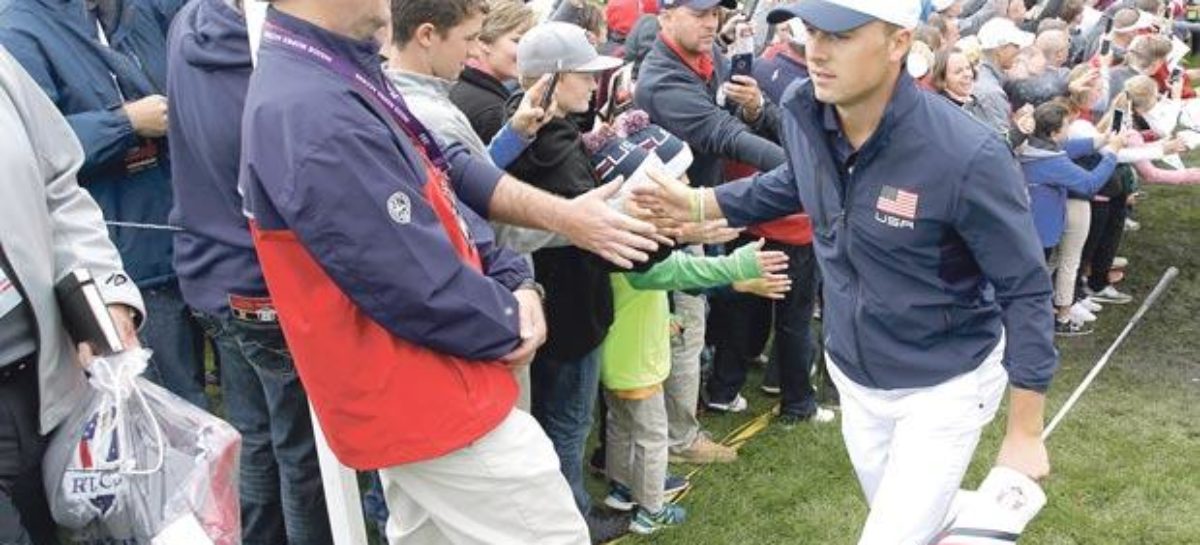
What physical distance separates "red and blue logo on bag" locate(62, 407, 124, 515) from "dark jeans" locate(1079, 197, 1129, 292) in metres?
6.40

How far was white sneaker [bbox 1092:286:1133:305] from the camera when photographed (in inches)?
284

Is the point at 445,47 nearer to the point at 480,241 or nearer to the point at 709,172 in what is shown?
the point at 480,241

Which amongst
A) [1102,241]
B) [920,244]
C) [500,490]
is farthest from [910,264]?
[1102,241]

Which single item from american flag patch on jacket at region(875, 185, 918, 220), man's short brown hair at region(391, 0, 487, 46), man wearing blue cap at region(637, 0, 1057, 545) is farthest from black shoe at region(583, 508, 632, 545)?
man's short brown hair at region(391, 0, 487, 46)

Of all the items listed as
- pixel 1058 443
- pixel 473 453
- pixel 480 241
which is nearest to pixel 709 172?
pixel 1058 443

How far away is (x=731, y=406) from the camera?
17.9 feet

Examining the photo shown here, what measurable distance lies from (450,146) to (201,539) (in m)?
1.17

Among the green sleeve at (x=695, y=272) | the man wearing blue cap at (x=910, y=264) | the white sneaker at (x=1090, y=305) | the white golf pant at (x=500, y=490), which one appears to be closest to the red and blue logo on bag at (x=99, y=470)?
the white golf pant at (x=500, y=490)

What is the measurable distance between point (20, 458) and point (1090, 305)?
251 inches

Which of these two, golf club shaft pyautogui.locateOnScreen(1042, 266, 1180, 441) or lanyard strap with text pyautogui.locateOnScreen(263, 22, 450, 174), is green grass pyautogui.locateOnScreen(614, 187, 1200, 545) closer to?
golf club shaft pyautogui.locateOnScreen(1042, 266, 1180, 441)

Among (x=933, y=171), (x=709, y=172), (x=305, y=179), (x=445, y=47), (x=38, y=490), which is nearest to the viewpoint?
(x=305, y=179)

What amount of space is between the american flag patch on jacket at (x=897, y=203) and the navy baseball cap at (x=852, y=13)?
1.41ft

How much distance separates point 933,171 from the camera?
285cm

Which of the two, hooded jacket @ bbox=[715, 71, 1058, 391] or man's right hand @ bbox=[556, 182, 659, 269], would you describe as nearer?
man's right hand @ bbox=[556, 182, 659, 269]
